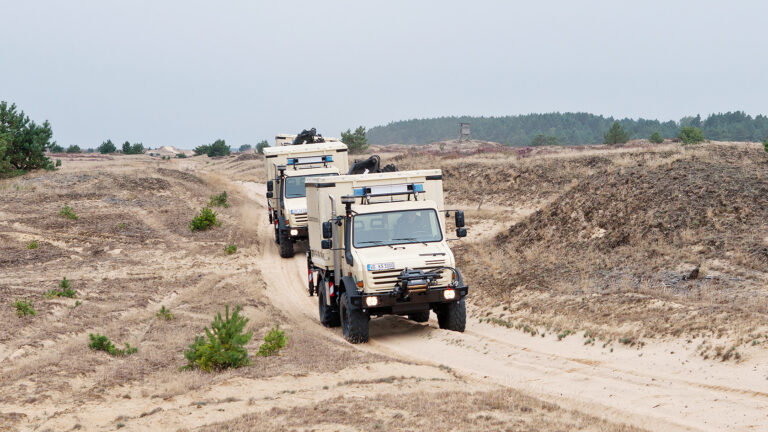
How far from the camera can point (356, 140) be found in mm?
76938

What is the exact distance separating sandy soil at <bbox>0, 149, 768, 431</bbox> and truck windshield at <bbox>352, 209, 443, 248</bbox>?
207cm

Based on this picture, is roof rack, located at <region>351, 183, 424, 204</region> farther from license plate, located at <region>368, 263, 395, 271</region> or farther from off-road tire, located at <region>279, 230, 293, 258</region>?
off-road tire, located at <region>279, 230, 293, 258</region>

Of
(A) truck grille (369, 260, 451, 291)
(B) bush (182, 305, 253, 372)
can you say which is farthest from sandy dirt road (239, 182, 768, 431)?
(B) bush (182, 305, 253, 372)

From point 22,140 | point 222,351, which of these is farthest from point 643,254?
point 22,140

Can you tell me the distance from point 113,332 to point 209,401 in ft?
20.3

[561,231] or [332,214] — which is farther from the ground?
[332,214]

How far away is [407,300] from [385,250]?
3.72ft

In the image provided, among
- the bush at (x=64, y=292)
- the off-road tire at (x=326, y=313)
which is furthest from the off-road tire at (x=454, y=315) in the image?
the bush at (x=64, y=292)

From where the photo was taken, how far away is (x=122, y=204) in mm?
37375

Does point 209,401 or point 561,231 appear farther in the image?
point 561,231

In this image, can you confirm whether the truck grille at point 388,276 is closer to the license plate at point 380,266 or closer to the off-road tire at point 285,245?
the license plate at point 380,266

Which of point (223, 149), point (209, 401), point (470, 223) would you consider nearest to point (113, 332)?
point (209, 401)

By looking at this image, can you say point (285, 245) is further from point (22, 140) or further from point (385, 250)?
point (22, 140)

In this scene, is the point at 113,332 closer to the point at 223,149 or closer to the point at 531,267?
the point at 531,267
